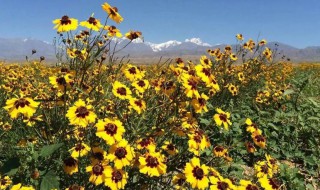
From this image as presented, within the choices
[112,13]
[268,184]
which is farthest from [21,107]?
[268,184]

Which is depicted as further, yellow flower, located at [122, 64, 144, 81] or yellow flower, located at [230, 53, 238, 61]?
yellow flower, located at [230, 53, 238, 61]

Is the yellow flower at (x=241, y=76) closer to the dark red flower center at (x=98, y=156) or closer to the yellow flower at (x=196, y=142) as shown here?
the yellow flower at (x=196, y=142)

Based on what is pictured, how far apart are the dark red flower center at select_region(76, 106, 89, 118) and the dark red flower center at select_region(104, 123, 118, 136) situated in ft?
0.64

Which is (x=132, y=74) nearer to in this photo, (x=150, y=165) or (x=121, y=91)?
(x=121, y=91)

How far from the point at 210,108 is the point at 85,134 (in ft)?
12.1

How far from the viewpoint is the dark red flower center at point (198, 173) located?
118 inches

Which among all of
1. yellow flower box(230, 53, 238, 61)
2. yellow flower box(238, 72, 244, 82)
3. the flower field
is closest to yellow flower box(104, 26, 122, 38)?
the flower field

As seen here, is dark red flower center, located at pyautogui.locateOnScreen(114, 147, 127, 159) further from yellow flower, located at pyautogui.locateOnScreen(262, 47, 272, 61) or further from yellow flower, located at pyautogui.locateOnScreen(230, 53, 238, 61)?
yellow flower, located at pyautogui.locateOnScreen(262, 47, 272, 61)

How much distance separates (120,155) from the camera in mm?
2871

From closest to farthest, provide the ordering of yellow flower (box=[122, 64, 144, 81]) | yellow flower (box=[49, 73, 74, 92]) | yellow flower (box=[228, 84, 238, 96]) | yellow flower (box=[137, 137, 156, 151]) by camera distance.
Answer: yellow flower (box=[137, 137, 156, 151]), yellow flower (box=[49, 73, 74, 92]), yellow flower (box=[122, 64, 144, 81]), yellow flower (box=[228, 84, 238, 96])

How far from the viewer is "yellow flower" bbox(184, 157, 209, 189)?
2.94 meters

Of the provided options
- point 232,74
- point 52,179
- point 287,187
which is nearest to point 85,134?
point 52,179

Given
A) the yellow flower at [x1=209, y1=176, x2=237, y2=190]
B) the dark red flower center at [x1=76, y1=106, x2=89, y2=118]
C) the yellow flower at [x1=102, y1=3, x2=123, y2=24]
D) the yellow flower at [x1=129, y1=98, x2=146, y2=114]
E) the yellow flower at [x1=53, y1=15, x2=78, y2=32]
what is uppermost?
the yellow flower at [x1=102, y1=3, x2=123, y2=24]

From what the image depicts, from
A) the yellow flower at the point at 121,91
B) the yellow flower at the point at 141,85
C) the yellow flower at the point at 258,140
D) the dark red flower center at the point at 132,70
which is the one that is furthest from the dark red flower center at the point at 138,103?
the yellow flower at the point at 258,140
